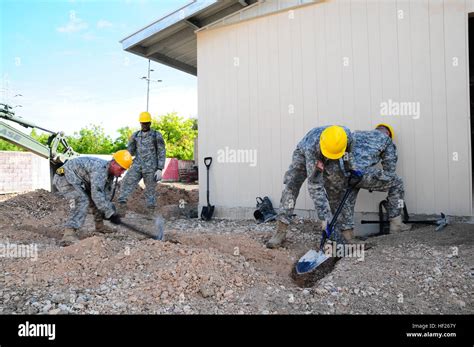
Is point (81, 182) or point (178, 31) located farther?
point (178, 31)

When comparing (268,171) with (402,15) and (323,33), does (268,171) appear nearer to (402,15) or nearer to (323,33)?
(323,33)

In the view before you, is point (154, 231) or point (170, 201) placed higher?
point (170, 201)

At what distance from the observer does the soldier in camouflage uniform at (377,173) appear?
470 centimetres

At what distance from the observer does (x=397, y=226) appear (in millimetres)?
5055

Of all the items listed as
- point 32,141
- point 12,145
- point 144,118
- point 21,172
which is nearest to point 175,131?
point 12,145

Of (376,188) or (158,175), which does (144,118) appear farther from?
(376,188)

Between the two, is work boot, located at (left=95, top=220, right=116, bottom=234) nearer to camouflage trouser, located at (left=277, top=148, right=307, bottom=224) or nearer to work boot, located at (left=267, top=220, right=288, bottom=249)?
work boot, located at (left=267, top=220, right=288, bottom=249)

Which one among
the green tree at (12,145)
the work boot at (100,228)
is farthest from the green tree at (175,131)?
the work boot at (100,228)

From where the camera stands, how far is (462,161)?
5.06m

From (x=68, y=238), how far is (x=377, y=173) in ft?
13.5

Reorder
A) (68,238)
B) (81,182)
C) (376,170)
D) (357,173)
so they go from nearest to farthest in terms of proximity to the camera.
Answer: (357,173), (376,170), (68,238), (81,182)

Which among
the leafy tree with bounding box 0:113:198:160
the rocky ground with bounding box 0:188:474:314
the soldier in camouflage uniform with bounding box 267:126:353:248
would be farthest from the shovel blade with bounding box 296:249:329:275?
the leafy tree with bounding box 0:113:198:160

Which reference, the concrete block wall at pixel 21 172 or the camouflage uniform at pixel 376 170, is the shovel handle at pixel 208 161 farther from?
the concrete block wall at pixel 21 172

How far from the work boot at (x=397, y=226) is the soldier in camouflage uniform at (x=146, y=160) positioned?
13.2ft
